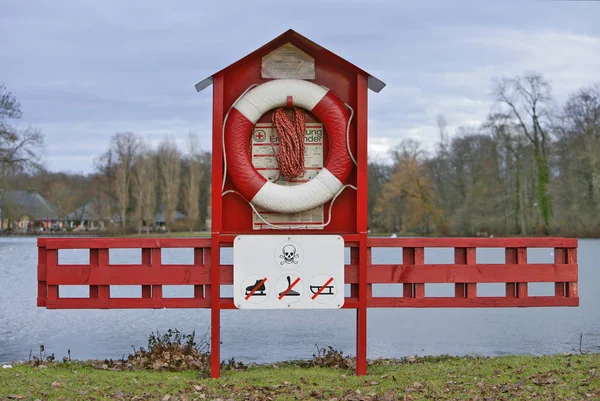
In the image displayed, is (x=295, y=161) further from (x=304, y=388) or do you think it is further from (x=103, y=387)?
(x=103, y=387)

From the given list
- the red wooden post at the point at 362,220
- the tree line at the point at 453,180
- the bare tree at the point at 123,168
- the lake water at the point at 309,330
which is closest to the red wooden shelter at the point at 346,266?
the red wooden post at the point at 362,220

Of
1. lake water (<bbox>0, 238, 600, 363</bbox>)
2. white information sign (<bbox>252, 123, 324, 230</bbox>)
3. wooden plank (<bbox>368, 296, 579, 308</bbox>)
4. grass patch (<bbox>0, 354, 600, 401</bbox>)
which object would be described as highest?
white information sign (<bbox>252, 123, 324, 230</bbox>)

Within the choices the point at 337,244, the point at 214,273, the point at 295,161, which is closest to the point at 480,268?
the point at 337,244

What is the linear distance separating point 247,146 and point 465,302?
7.21ft

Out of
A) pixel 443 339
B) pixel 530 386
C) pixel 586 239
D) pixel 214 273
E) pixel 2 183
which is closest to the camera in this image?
pixel 530 386

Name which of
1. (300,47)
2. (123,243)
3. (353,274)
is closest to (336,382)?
(353,274)

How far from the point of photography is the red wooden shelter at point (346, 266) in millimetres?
5723

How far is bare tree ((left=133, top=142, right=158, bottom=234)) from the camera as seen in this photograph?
5597 centimetres

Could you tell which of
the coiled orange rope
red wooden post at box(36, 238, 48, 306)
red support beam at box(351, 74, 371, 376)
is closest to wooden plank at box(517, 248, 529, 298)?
red support beam at box(351, 74, 371, 376)

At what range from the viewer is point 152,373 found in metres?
5.78

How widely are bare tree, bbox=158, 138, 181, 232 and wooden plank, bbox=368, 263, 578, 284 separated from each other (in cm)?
5297

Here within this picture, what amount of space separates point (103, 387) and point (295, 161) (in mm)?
2239

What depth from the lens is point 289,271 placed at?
5691 millimetres

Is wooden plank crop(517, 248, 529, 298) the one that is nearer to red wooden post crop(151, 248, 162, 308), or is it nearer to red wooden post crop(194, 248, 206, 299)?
red wooden post crop(194, 248, 206, 299)
